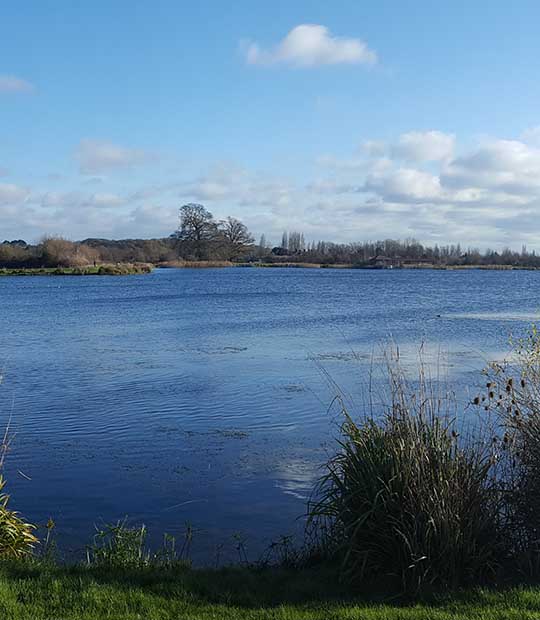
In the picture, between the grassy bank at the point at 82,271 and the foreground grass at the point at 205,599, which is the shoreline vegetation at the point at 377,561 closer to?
the foreground grass at the point at 205,599

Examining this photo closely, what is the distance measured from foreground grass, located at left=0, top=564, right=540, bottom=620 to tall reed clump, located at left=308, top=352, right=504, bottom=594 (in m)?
0.40

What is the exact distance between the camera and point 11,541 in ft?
24.1

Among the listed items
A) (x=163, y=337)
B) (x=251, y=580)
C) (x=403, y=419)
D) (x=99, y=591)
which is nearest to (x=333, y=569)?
(x=251, y=580)

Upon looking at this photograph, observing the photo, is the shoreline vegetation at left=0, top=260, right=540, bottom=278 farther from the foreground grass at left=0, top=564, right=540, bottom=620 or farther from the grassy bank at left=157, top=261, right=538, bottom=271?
the foreground grass at left=0, top=564, right=540, bottom=620

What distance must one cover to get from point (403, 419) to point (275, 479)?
150 inches

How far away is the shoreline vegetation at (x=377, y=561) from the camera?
18.9 feet


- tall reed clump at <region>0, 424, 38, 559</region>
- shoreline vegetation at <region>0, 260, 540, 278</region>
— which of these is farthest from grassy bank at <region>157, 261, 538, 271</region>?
tall reed clump at <region>0, 424, 38, 559</region>

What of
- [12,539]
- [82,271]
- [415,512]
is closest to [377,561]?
[415,512]

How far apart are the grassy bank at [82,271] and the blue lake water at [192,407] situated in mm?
59862

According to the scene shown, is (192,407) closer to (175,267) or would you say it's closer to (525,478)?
(525,478)

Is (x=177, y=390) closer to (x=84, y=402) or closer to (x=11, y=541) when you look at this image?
(x=84, y=402)

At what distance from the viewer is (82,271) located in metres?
95.6

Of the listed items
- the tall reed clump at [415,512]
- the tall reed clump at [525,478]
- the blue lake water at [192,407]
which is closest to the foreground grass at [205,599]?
the tall reed clump at [415,512]

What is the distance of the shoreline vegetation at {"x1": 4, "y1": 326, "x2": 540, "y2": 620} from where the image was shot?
5.77 meters
